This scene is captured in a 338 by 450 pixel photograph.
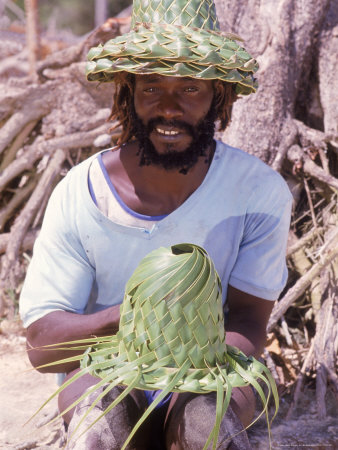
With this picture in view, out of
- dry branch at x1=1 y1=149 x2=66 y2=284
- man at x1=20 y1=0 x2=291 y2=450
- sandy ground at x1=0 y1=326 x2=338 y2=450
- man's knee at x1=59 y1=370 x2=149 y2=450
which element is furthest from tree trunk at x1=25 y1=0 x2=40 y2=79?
man's knee at x1=59 y1=370 x2=149 y2=450

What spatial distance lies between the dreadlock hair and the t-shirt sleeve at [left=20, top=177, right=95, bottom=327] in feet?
1.06

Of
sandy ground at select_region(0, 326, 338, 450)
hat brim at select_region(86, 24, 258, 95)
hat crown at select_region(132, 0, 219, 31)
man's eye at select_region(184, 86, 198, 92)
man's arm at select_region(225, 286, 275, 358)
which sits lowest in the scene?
sandy ground at select_region(0, 326, 338, 450)

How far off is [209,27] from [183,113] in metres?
0.28

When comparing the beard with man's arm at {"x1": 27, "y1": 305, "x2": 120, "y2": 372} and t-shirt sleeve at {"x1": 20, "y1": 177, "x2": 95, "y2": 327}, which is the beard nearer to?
t-shirt sleeve at {"x1": 20, "y1": 177, "x2": 95, "y2": 327}

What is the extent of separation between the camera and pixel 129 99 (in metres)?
2.23

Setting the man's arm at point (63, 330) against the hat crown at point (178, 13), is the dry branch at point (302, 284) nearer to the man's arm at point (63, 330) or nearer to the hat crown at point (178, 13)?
the man's arm at point (63, 330)

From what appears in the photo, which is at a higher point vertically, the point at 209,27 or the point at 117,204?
the point at 209,27

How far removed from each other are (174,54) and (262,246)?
78 cm

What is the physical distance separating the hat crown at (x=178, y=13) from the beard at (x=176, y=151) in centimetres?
29

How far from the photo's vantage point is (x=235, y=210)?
87.8 inches

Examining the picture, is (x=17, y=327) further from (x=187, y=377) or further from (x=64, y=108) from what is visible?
(x=187, y=377)

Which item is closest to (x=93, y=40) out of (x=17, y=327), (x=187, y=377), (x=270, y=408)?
(x=17, y=327)

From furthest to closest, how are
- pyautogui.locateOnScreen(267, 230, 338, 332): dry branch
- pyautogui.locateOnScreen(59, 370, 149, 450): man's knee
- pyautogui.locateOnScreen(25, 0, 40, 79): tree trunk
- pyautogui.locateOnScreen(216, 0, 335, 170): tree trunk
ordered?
1. pyautogui.locateOnScreen(25, 0, 40, 79): tree trunk
2. pyautogui.locateOnScreen(216, 0, 335, 170): tree trunk
3. pyautogui.locateOnScreen(267, 230, 338, 332): dry branch
4. pyautogui.locateOnScreen(59, 370, 149, 450): man's knee

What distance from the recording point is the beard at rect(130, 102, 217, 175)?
6.77ft
